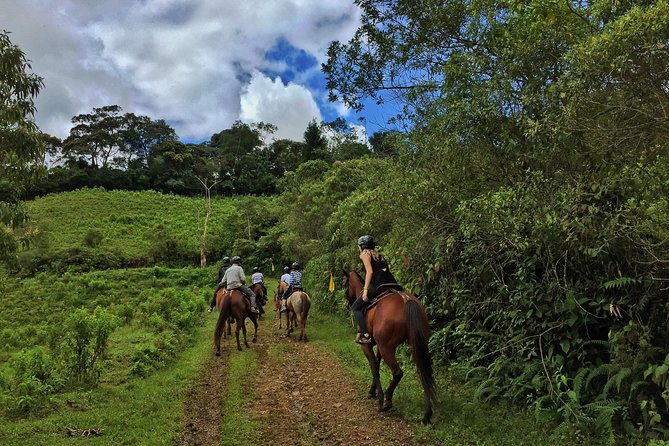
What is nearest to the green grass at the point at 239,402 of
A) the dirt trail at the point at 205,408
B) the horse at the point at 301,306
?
the dirt trail at the point at 205,408

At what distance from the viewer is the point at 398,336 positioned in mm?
6621

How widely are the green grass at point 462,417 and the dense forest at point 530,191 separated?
29 centimetres

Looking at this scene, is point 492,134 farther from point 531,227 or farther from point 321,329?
point 321,329

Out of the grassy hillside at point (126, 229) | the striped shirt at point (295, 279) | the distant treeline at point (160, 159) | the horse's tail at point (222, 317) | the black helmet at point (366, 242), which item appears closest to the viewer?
the black helmet at point (366, 242)

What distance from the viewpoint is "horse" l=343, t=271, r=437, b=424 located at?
6.08 metres

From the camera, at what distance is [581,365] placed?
6.19 metres

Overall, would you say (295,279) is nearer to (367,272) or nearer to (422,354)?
(367,272)

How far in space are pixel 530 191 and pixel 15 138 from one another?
22.1 feet

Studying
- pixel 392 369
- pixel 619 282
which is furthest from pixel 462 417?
pixel 619 282

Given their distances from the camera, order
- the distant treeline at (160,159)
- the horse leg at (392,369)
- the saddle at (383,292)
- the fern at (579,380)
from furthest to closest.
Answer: the distant treeline at (160,159) → the saddle at (383,292) → the horse leg at (392,369) → the fern at (579,380)

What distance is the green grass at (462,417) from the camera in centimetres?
540

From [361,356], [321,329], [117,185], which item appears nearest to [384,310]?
[361,356]

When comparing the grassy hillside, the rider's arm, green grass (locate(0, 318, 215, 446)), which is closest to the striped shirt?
green grass (locate(0, 318, 215, 446))

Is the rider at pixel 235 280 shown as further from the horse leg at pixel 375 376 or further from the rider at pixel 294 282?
the horse leg at pixel 375 376
